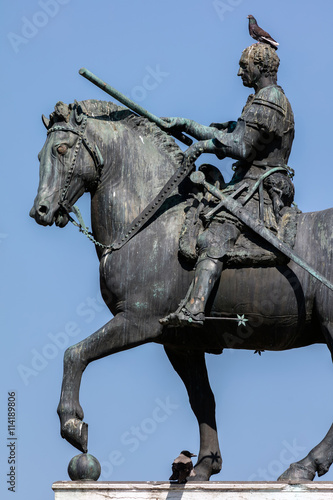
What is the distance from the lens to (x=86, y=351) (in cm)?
1605

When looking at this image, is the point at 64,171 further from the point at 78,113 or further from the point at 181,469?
the point at 181,469

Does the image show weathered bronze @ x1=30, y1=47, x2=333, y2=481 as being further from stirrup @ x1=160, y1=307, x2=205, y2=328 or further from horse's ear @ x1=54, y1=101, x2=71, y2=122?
stirrup @ x1=160, y1=307, x2=205, y2=328

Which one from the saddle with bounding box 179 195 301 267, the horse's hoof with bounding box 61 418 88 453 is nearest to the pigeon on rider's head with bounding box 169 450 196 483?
the horse's hoof with bounding box 61 418 88 453

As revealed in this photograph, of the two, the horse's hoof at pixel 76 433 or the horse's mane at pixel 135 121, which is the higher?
the horse's mane at pixel 135 121

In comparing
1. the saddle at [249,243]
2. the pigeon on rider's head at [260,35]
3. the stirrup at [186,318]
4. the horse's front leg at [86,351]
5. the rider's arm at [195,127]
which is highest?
the pigeon on rider's head at [260,35]

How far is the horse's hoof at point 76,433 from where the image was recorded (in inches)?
622

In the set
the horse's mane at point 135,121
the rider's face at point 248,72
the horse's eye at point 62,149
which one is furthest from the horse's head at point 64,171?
the rider's face at point 248,72

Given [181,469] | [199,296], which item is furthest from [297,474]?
[199,296]

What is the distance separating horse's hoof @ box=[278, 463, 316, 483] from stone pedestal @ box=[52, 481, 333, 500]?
189 millimetres

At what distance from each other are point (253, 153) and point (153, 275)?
1612 mm

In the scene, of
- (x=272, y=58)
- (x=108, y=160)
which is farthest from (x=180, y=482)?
(x=272, y=58)

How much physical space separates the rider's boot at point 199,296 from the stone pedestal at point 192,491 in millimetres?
1556

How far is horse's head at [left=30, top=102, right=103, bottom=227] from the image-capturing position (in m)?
16.4

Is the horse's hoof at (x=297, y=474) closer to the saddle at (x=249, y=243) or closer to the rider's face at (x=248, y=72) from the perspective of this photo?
the saddle at (x=249, y=243)
